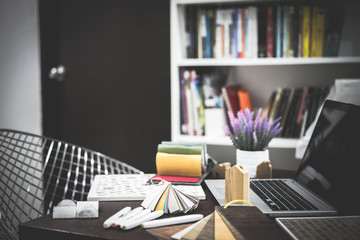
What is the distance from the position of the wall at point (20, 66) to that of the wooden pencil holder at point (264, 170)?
1744 millimetres

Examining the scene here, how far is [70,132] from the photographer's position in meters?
2.67

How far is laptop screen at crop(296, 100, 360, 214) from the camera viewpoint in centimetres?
110

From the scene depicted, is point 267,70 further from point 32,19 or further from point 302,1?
point 32,19

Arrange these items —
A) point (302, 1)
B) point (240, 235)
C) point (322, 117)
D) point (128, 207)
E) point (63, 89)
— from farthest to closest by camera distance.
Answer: point (63, 89) < point (302, 1) < point (322, 117) < point (128, 207) < point (240, 235)

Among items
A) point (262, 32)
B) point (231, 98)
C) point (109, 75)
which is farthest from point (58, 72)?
point (262, 32)

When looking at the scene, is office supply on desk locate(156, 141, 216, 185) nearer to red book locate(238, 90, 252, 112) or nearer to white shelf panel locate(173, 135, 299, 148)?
white shelf panel locate(173, 135, 299, 148)

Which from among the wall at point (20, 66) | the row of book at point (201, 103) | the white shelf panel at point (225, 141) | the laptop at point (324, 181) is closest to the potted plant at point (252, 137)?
the laptop at point (324, 181)

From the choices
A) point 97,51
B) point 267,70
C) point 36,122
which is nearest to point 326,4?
point 267,70

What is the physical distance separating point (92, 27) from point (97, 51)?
16 cm

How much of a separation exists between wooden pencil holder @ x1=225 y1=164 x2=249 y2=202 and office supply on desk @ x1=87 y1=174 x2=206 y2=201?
0.11m

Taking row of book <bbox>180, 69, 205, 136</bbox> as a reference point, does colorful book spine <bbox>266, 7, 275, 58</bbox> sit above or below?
above

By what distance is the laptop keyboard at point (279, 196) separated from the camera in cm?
113

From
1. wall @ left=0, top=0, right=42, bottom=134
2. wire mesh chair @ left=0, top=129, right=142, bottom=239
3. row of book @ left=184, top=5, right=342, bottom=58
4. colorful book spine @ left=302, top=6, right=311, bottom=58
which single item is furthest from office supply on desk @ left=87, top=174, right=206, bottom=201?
wall @ left=0, top=0, right=42, bottom=134

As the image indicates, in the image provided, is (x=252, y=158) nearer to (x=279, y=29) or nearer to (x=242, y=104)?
(x=242, y=104)
